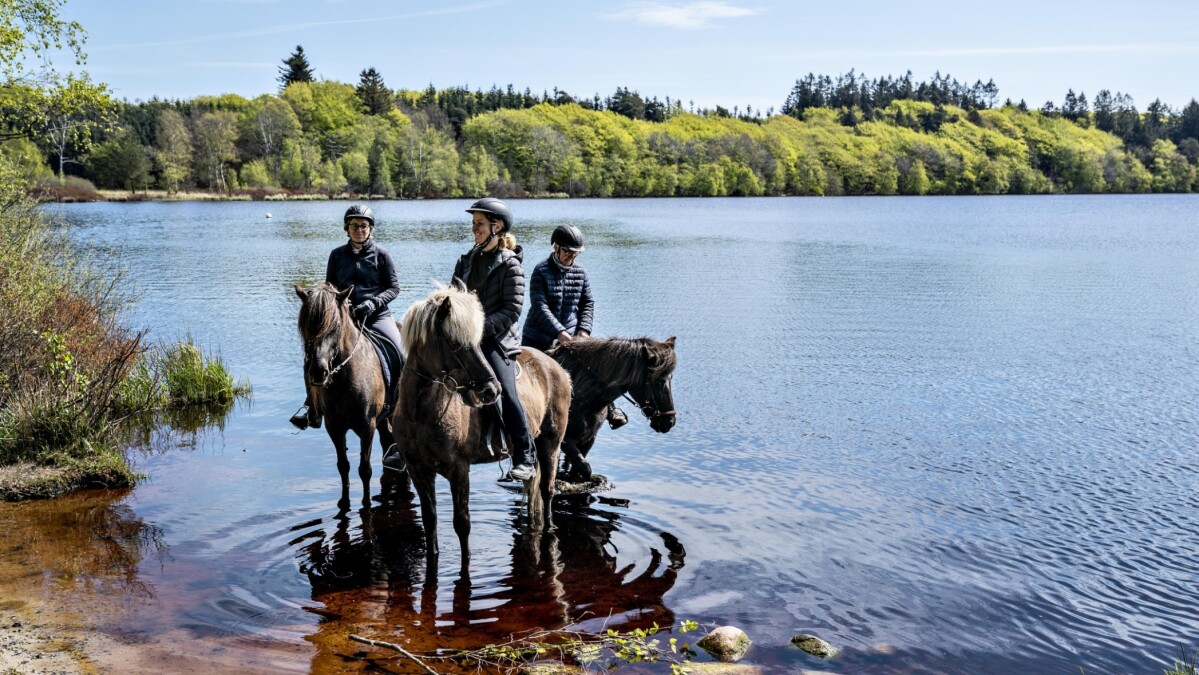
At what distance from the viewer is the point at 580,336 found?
10414mm

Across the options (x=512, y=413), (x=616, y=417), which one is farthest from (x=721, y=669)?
(x=616, y=417)

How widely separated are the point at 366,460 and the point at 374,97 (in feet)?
560

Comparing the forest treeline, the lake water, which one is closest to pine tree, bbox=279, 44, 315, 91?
the forest treeline

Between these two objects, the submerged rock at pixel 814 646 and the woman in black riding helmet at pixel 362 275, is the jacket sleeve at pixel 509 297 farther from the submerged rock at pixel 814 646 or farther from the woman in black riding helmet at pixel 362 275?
the submerged rock at pixel 814 646

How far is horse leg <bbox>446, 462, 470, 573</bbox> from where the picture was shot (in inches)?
294

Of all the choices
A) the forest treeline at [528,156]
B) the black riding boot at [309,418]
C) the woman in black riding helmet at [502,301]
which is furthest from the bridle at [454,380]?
the forest treeline at [528,156]

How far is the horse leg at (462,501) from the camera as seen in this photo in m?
7.47

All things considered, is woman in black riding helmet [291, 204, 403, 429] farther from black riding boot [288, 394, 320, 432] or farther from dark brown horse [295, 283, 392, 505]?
dark brown horse [295, 283, 392, 505]

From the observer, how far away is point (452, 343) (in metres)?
6.79

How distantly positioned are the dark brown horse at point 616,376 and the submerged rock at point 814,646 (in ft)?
9.08

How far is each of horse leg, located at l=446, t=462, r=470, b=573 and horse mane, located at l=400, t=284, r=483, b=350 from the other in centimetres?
118

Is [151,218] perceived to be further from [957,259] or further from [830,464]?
[830,464]

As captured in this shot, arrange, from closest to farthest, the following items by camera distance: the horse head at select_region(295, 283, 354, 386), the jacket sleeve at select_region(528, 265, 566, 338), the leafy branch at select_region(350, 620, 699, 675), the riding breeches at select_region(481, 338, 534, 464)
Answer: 1. the leafy branch at select_region(350, 620, 699, 675)
2. the riding breeches at select_region(481, 338, 534, 464)
3. the horse head at select_region(295, 283, 354, 386)
4. the jacket sleeve at select_region(528, 265, 566, 338)

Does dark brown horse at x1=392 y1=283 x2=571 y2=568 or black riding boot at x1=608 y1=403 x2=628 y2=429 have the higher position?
dark brown horse at x1=392 y1=283 x2=571 y2=568
